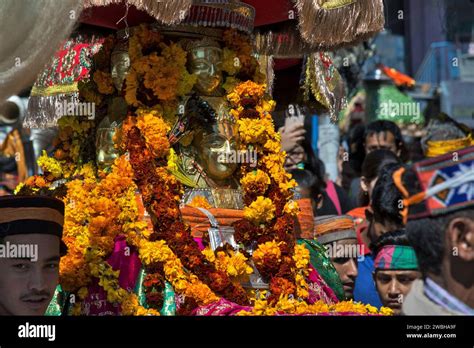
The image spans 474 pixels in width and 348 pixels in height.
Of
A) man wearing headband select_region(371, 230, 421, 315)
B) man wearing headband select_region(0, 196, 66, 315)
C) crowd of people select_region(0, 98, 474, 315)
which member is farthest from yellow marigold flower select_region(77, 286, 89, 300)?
man wearing headband select_region(371, 230, 421, 315)

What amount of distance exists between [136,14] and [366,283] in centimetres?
209

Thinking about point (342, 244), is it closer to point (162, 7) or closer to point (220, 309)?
point (220, 309)

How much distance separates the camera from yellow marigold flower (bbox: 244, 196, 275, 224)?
532 cm

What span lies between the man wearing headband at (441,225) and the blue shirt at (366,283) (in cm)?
325

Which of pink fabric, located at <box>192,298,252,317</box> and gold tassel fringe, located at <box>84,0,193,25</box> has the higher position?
gold tassel fringe, located at <box>84,0,193,25</box>

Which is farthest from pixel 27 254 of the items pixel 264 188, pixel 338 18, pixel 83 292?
pixel 338 18

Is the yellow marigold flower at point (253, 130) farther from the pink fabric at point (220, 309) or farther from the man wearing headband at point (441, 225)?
the man wearing headband at point (441, 225)

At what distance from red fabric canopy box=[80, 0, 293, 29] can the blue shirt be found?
1489 mm

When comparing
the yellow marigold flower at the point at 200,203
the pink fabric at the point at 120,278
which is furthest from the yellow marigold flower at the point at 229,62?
the pink fabric at the point at 120,278

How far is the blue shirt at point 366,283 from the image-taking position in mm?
6205

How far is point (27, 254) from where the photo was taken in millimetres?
4715

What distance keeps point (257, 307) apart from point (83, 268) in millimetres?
991

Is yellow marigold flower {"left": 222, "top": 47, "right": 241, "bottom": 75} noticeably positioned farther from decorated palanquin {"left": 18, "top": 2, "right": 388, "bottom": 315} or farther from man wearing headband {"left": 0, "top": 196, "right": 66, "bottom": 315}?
man wearing headband {"left": 0, "top": 196, "right": 66, "bottom": 315}

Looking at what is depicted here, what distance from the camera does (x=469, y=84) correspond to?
11.4 metres
